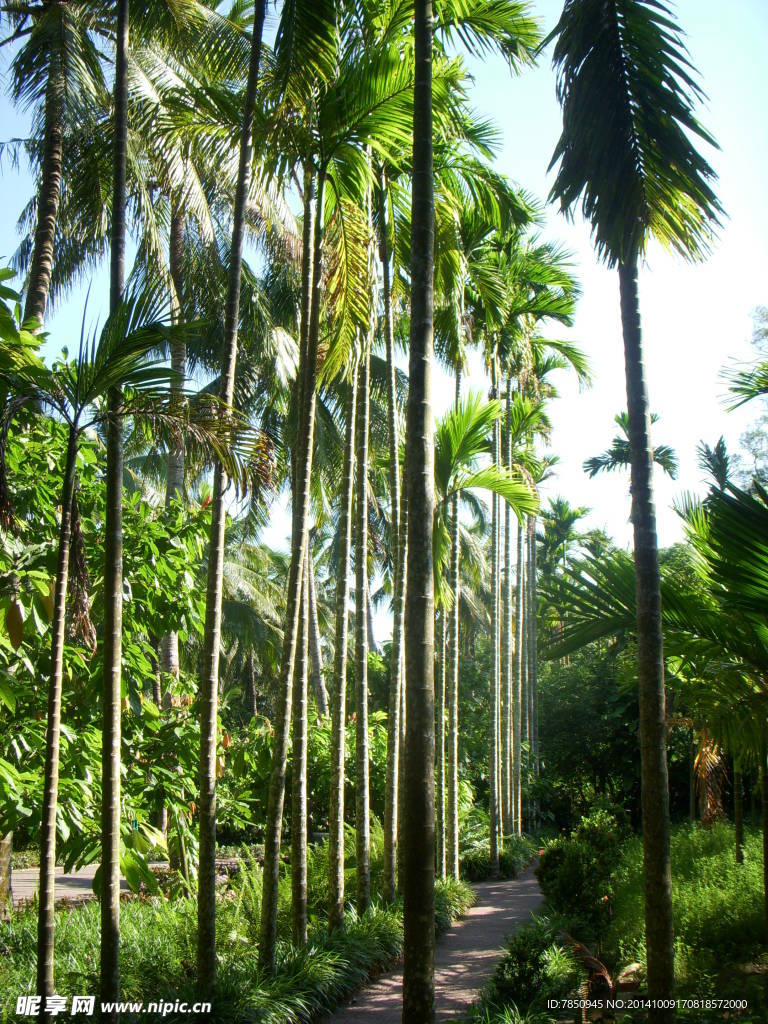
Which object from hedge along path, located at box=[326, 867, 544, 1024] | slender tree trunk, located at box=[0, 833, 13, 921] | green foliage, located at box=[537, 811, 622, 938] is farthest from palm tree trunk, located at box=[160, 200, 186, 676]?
green foliage, located at box=[537, 811, 622, 938]

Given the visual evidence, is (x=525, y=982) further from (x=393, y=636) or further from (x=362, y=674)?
(x=393, y=636)

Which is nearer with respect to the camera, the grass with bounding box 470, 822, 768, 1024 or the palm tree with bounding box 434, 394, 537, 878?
the grass with bounding box 470, 822, 768, 1024

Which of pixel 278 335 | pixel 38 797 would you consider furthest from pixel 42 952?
pixel 278 335

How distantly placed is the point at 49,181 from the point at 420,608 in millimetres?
6944

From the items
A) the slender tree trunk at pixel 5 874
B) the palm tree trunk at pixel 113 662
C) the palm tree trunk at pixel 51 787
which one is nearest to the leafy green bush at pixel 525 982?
the palm tree trunk at pixel 113 662

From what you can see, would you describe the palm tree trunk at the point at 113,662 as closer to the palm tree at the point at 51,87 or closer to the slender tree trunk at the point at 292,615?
the slender tree trunk at the point at 292,615

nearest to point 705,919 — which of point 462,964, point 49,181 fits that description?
point 462,964

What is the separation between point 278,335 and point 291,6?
29.3ft

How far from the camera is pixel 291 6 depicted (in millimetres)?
6445

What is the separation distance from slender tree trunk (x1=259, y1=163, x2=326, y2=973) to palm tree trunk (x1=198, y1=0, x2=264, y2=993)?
690 mm

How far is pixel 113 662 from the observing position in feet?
15.8

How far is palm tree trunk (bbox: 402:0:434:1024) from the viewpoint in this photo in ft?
13.3

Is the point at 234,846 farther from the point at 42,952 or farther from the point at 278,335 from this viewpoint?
the point at 42,952

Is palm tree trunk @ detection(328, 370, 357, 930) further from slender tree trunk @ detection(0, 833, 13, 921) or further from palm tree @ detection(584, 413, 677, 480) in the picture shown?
palm tree @ detection(584, 413, 677, 480)
